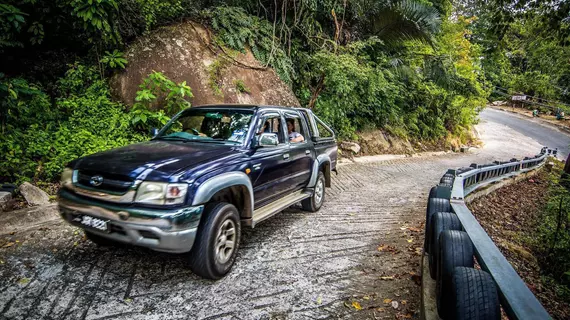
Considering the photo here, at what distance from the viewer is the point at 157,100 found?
751 centimetres

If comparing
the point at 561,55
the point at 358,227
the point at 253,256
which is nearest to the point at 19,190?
the point at 253,256

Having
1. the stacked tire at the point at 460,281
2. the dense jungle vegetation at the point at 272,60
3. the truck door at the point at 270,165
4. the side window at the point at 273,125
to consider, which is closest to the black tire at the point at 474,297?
the stacked tire at the point at 460,281

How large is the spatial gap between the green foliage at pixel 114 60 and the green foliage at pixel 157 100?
27.5 inches

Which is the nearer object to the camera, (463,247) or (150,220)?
(463,247)

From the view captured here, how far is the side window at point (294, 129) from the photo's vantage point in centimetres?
499

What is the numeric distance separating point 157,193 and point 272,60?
323 inches

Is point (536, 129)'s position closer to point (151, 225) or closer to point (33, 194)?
point (151, 225)

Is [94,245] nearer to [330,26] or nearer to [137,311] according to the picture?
[137,311]

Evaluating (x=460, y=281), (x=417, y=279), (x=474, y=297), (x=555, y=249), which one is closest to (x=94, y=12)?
(x=417, y=279)

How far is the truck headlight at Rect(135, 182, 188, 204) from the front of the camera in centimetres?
278

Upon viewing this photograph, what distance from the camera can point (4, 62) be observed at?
7.21 m

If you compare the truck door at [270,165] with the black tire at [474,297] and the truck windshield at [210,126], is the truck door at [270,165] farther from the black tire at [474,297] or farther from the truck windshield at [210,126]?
the black tire at [474,297]

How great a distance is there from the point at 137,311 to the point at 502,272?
283 centimetres

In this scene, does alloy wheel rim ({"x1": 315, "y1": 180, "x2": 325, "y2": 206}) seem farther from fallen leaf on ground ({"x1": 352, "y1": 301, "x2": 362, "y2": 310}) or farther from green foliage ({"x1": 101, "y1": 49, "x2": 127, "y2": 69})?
green foliage ({"x1": 101, "y1": 49, "x2": 127, "y2": 69})
